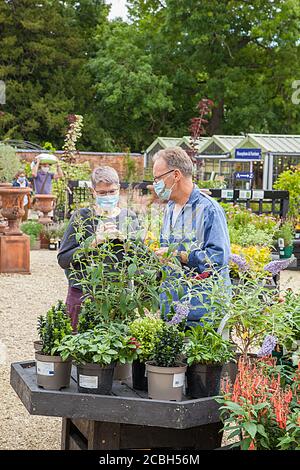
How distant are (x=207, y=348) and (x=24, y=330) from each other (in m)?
4.08

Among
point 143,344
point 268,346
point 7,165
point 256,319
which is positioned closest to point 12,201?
point 7,165

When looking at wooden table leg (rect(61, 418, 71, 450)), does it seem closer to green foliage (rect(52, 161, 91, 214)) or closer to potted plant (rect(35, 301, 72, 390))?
potted plant (rect(35, 301, 72, 390))

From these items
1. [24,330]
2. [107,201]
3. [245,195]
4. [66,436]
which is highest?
[107,201]

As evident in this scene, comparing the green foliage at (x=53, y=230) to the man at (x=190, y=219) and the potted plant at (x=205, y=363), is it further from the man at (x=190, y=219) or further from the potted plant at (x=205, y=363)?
the potted plant at (x=205, y=363)

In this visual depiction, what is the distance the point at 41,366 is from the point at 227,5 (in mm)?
28150

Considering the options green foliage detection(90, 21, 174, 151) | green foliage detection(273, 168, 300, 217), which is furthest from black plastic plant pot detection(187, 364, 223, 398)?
green foliage detection(90, 21, 174, 151)

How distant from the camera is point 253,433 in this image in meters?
2.41

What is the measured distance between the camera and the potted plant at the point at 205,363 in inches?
109

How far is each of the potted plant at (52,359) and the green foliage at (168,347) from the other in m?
0.33

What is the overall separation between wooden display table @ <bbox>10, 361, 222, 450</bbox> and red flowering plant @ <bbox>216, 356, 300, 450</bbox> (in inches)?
5.3

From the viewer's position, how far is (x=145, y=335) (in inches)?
112

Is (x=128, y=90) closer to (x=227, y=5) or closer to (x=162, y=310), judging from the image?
(x=227, y=5)

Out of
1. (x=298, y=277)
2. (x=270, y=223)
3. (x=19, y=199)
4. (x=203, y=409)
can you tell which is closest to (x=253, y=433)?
(x=203, y=409)

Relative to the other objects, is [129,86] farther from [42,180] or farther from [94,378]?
[94,378]
